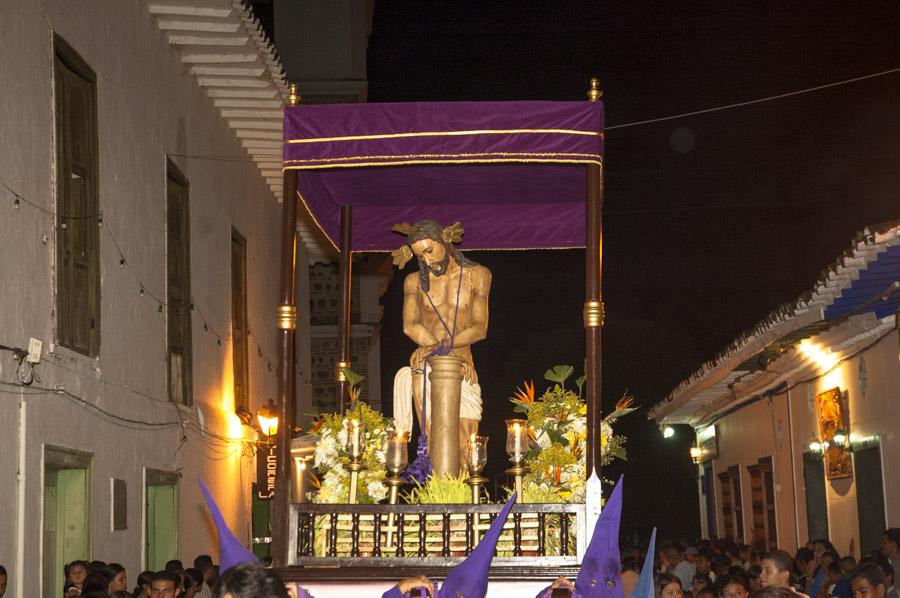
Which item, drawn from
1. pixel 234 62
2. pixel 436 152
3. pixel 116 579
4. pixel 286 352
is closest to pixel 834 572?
pixel 436 152

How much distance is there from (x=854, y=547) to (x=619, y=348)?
1402 cm

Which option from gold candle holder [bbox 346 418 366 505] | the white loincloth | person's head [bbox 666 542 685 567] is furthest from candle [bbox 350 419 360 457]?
person's head [bbox 666 542 685 567]

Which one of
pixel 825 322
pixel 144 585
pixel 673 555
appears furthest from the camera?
pixel 673 555

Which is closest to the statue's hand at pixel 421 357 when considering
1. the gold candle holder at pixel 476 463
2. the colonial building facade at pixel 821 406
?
the gold candle holder at pixel 476 463

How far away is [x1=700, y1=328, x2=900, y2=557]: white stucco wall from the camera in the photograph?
14.7 meters

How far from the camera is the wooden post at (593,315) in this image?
892cm

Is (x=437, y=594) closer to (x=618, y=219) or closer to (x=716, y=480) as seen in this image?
(x=618, y=219)

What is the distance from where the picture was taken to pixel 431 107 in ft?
30.9

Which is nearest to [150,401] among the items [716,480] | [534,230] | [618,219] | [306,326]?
[534,230]

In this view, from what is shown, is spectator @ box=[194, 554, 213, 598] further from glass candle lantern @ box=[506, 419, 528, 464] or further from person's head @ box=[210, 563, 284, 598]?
person's head @ box=[210, 563, 284, 598]

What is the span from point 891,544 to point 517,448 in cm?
441

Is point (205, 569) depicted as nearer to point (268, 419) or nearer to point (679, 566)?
point (268, 419)

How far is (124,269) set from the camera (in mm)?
12930

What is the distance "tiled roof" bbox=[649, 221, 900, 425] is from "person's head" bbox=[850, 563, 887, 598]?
3.81 metres
